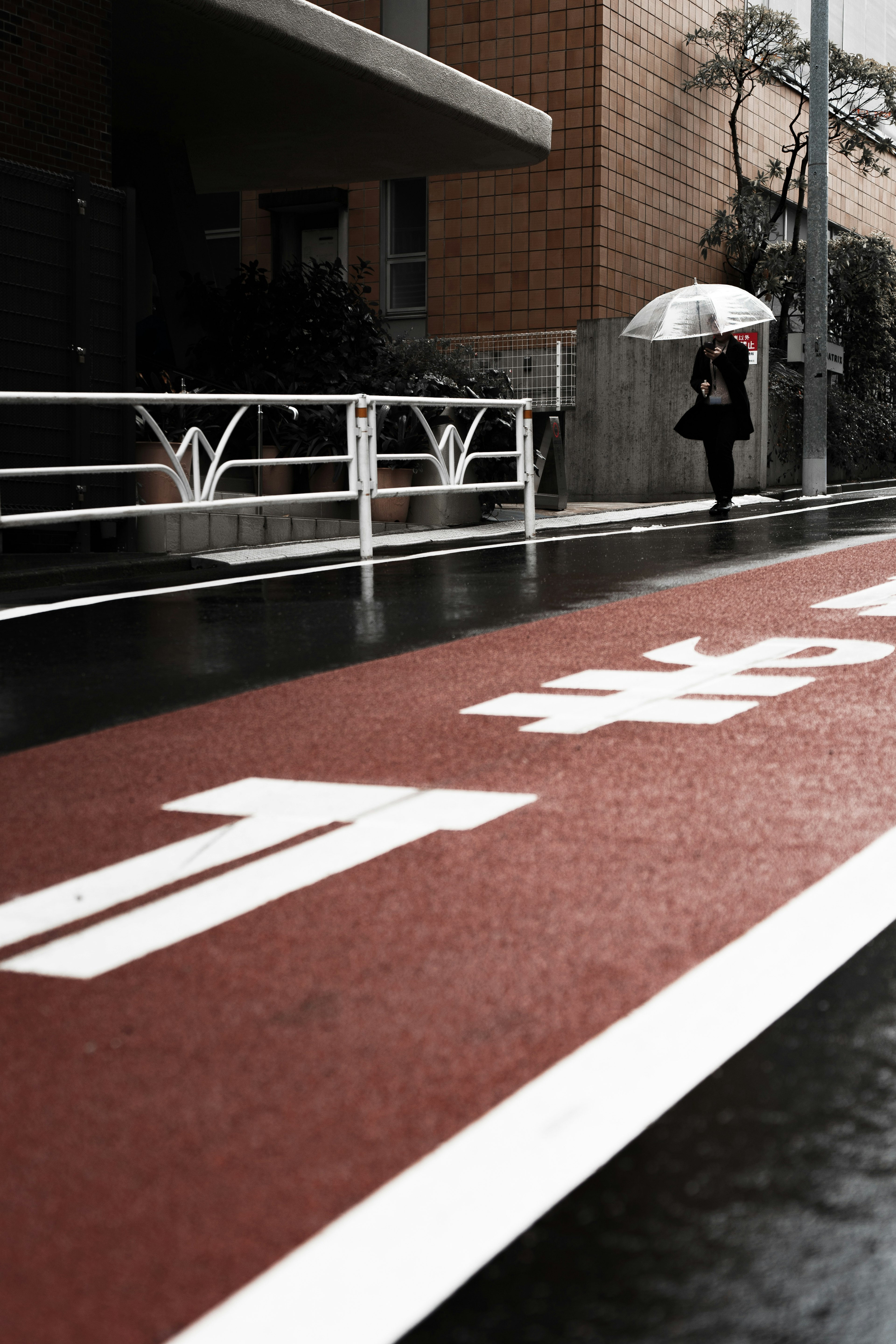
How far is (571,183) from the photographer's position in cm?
2353

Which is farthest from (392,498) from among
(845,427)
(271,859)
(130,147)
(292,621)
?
(845,427)

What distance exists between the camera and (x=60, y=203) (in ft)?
38.4

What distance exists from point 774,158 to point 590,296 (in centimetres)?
714

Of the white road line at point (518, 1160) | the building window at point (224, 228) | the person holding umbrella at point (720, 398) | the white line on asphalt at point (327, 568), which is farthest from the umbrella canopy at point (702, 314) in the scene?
the white road line at point (518, 1160)

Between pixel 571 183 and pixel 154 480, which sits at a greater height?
pixel 571 183

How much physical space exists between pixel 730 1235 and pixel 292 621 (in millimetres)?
6086

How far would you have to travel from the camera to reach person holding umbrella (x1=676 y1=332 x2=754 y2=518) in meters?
16.0

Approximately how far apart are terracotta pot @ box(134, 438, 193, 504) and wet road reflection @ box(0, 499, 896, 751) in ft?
8.60

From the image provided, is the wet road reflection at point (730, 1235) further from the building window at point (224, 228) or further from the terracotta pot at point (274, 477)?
the building window at point (224, 228)

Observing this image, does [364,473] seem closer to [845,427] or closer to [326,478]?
[326,478]

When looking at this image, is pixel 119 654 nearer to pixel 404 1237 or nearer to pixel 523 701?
pixel 523 701

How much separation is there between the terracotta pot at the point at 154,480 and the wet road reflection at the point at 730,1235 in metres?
10.8

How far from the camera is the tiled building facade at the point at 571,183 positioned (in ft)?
76.7

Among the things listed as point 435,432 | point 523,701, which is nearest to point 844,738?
point 523,701
